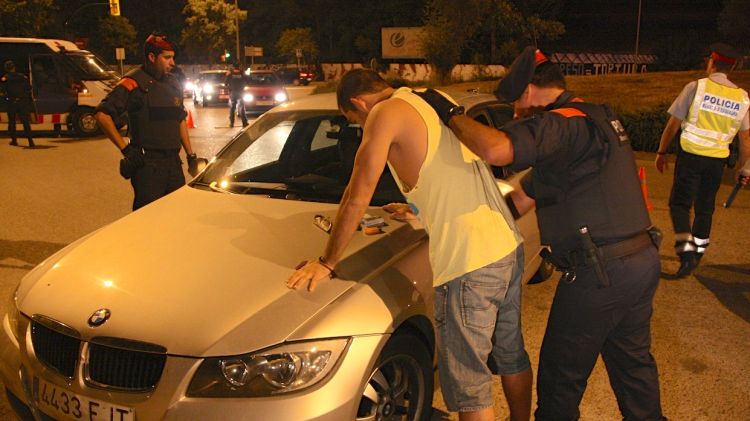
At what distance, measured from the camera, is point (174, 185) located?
5.16 metres

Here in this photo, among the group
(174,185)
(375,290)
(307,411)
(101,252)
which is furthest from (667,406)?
(174,185)

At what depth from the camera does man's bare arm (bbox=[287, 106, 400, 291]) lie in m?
2.47

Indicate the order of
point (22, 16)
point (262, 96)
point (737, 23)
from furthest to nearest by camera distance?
1. point (737, 23)
2. point (22, 16)
3. point (262, 96)

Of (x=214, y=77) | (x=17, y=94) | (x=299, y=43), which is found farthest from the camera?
(x=299, y=43)

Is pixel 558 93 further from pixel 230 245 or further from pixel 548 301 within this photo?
pixel 548 301

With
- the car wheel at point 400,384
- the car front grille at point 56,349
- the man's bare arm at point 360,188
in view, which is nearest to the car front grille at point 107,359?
the car front grille at point 56,349

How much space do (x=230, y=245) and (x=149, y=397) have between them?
92 centimetres

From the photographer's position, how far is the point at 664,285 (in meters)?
5.30

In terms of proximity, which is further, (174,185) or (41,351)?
(174,185)

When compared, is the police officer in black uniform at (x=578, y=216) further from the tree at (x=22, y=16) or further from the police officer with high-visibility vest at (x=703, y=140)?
the tree at (x=22, y=16)

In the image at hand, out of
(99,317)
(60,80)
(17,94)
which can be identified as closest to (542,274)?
(99,317)

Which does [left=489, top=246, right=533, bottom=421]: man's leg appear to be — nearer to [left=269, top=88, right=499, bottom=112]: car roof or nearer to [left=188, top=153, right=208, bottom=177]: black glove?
[left=269, top=88, right=499, bottom=112]: car roof

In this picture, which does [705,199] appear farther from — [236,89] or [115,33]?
[115,33]

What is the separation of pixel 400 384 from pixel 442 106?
115 centimetres
